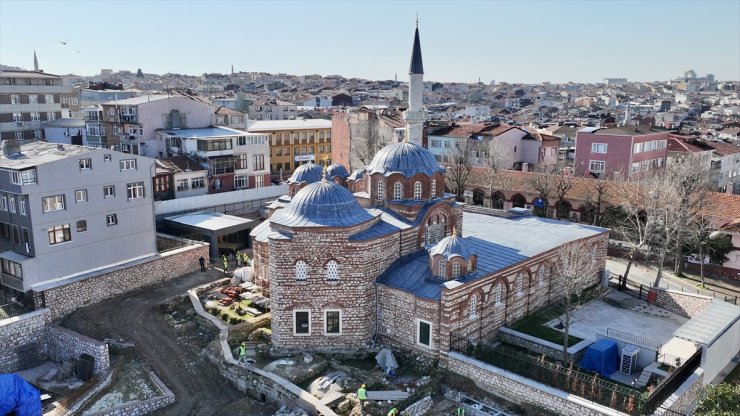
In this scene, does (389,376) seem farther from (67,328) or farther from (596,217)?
(596,217)

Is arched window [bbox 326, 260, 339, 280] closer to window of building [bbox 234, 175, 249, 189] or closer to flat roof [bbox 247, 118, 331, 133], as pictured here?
window of building [bbox 234, 175, 249, 189]

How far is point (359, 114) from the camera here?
58438 mm

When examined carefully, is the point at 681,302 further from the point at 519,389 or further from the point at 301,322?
the point at 301,322

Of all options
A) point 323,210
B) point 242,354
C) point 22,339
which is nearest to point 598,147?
point 323,210

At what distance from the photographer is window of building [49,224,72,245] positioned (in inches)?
1187

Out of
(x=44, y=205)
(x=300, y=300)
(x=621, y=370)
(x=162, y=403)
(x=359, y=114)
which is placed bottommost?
(x=162, y=403)

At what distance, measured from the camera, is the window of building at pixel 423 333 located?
22.6m

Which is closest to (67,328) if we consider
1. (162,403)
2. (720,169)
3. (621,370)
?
(162,403)

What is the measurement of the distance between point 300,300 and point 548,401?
10243 millimetres

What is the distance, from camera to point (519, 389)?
20.4m

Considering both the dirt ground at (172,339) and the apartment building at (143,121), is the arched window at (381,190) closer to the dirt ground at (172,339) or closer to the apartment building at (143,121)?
the dirt ground at (172,339)

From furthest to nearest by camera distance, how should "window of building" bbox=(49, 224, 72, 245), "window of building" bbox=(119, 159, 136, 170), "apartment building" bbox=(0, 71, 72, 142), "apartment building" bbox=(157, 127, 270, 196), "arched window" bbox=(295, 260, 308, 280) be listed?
"apartment building" bbox=(0, 71, 72, 142) → "apartment building" bbox=(157, 127, 270, 196) → "window of building" bbox=(119, 159, 136, 170) → "window of building" bbox=(49, 224, 72, 245) → "arched window" bbox=(295, 260, 308, 280)

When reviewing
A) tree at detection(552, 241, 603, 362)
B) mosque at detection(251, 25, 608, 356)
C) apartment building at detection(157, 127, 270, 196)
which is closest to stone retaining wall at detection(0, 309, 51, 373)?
mosque at detection(251, 25, 608, 356)

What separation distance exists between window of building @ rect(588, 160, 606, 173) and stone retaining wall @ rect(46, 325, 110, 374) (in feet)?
140
